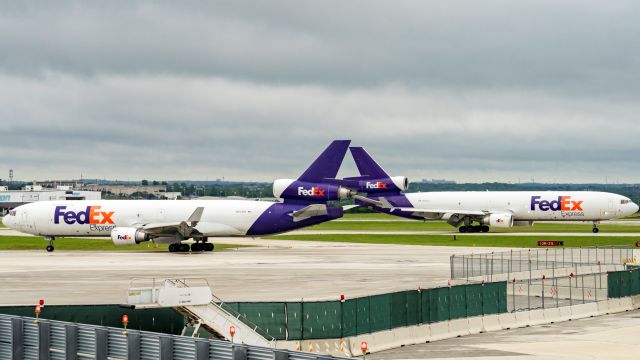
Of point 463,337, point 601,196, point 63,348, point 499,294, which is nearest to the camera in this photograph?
point 63,348

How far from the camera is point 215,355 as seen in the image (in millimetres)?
20125

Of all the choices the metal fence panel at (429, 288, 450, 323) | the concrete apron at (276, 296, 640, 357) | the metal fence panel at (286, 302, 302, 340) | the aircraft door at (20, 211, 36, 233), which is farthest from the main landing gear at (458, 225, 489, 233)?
the metal fence panel at (286, 302, 302, 340)

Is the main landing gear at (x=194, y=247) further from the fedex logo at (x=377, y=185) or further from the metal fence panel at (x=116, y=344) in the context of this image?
the metal fence panel at (x=116, y=344)

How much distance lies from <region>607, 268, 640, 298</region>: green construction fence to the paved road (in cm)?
466

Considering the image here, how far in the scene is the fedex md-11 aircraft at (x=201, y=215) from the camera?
7481cm

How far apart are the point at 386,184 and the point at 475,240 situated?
25.1 meters

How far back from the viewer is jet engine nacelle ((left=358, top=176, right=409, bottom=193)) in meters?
116

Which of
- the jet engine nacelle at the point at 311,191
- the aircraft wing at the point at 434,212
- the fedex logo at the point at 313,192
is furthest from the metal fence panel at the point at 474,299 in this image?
the aircraft wing at the point at 434,212

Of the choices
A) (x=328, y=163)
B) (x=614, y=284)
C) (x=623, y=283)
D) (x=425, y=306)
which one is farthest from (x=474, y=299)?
(x=328, y=163)

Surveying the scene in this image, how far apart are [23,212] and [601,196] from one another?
63.7 m

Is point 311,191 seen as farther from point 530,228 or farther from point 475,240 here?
point 530,228

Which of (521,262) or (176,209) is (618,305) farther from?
(176,209)

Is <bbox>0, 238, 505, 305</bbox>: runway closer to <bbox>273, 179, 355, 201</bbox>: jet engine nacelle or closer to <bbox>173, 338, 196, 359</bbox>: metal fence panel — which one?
<bbox>273, 179, 355, 201</bbox>: jet engine nacelle

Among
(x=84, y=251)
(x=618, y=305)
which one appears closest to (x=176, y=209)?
(x=84, y=251)
